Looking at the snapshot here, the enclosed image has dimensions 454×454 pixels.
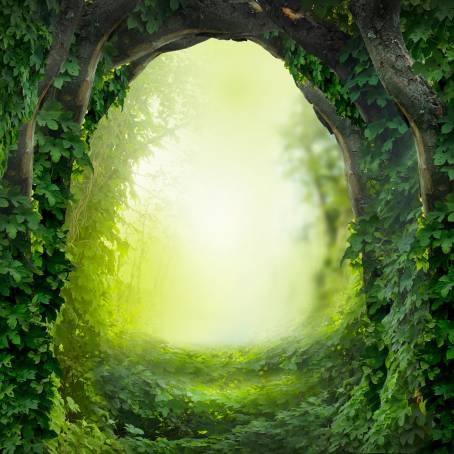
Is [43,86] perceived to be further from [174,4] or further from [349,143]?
[349,143]

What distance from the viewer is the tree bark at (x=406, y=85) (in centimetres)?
595

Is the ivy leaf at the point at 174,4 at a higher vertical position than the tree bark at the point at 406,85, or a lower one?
higher

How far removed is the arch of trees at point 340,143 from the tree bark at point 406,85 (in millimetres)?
10

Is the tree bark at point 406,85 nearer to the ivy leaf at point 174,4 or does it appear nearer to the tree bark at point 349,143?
the tree bark at point 349,143

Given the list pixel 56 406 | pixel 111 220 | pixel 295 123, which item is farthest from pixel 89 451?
pixel 295 123

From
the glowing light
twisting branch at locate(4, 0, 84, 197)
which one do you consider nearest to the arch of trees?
twisting branch at locate(4, 0, 84, 197)

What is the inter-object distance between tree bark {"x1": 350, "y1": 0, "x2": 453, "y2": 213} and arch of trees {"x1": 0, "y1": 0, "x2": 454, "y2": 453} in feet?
0.03

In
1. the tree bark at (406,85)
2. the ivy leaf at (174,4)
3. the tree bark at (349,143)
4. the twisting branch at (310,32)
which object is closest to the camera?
the tree bark at (406,85)

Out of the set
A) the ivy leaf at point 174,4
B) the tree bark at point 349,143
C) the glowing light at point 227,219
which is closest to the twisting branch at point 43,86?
the ivy leaf at point 174,4

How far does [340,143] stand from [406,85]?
8.74 feet

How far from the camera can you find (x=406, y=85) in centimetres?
592

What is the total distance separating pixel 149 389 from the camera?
10750 mm

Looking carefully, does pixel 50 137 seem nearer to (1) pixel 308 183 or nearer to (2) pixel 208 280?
(1) pixel 308 183

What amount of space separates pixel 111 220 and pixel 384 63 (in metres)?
5.70
